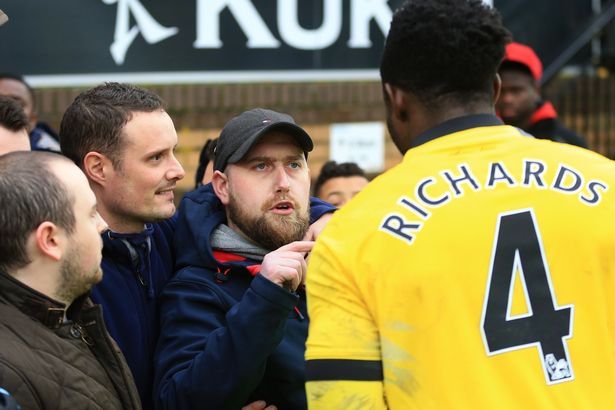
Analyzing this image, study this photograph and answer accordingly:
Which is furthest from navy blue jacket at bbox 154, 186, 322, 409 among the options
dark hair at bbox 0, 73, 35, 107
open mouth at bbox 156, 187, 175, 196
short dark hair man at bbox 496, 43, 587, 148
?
short dark hair man at bbox 496, 43, 587, 148

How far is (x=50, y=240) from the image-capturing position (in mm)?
2396

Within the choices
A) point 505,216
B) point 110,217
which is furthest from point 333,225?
point 110,217

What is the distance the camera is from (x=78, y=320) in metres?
2.55

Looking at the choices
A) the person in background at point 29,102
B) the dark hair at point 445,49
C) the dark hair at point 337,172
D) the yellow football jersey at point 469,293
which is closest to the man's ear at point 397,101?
the dark hair at point 445,49

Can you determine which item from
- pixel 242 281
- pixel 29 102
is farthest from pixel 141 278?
pixel 29 102

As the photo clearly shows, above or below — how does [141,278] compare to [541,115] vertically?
below

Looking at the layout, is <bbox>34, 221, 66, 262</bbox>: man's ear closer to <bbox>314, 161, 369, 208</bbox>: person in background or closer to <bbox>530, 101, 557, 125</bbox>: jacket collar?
<bbox>314, 161, 369, 208</bbox>: person in background

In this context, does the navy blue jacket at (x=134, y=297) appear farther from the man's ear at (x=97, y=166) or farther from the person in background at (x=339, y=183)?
the person in background at (x=339, y=183)

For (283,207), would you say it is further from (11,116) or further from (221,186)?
(11,116)

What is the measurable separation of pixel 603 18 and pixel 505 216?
21.7ft

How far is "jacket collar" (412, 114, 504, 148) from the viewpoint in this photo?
2.22 meters

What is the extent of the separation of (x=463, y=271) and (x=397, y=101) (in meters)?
0.42

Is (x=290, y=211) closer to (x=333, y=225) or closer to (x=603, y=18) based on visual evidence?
(x=333, y=225)

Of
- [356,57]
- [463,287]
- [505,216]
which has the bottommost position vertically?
[463,287]
